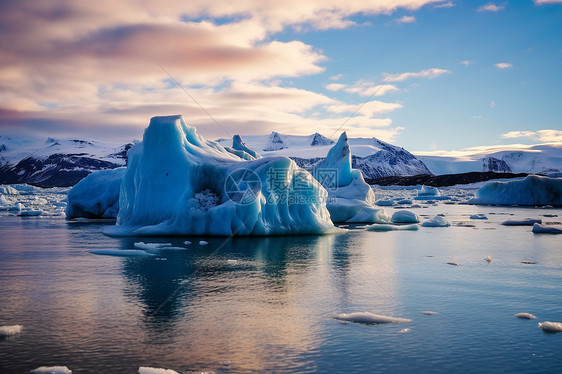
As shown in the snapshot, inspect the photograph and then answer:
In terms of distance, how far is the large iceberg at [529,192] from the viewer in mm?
37625

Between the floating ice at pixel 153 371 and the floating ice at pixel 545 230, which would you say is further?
the floating ice at pixel 545 230

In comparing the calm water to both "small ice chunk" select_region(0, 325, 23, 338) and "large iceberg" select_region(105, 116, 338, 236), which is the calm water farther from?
"large iceberg" select_region(105, 116, 338, 236)

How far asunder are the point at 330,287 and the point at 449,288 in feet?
6.33

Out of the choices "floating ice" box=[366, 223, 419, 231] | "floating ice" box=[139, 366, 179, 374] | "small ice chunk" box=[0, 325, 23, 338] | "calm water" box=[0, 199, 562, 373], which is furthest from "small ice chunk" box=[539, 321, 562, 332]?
"floating ice" box=[366, 223, 419, 231]

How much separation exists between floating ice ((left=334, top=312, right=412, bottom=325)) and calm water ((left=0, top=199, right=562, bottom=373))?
6.3 inches

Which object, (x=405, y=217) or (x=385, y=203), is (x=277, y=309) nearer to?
(x=405, y=217)

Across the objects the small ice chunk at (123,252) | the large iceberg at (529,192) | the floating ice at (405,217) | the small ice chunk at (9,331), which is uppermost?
the large iceberg at (529,192)

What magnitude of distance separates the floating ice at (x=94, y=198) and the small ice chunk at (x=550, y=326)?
2265 centimetres

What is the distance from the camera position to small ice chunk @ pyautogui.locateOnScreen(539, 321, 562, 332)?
5656mm

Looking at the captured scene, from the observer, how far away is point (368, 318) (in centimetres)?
604

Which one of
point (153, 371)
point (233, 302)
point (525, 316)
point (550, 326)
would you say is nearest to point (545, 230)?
point (525, 316)

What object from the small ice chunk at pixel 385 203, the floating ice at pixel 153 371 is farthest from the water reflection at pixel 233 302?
the small ice chunk at pixel 385 203

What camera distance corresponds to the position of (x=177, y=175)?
53.9 ft

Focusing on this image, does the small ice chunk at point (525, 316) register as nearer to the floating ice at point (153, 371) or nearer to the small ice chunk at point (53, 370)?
the floating ice at point (153, 371)
